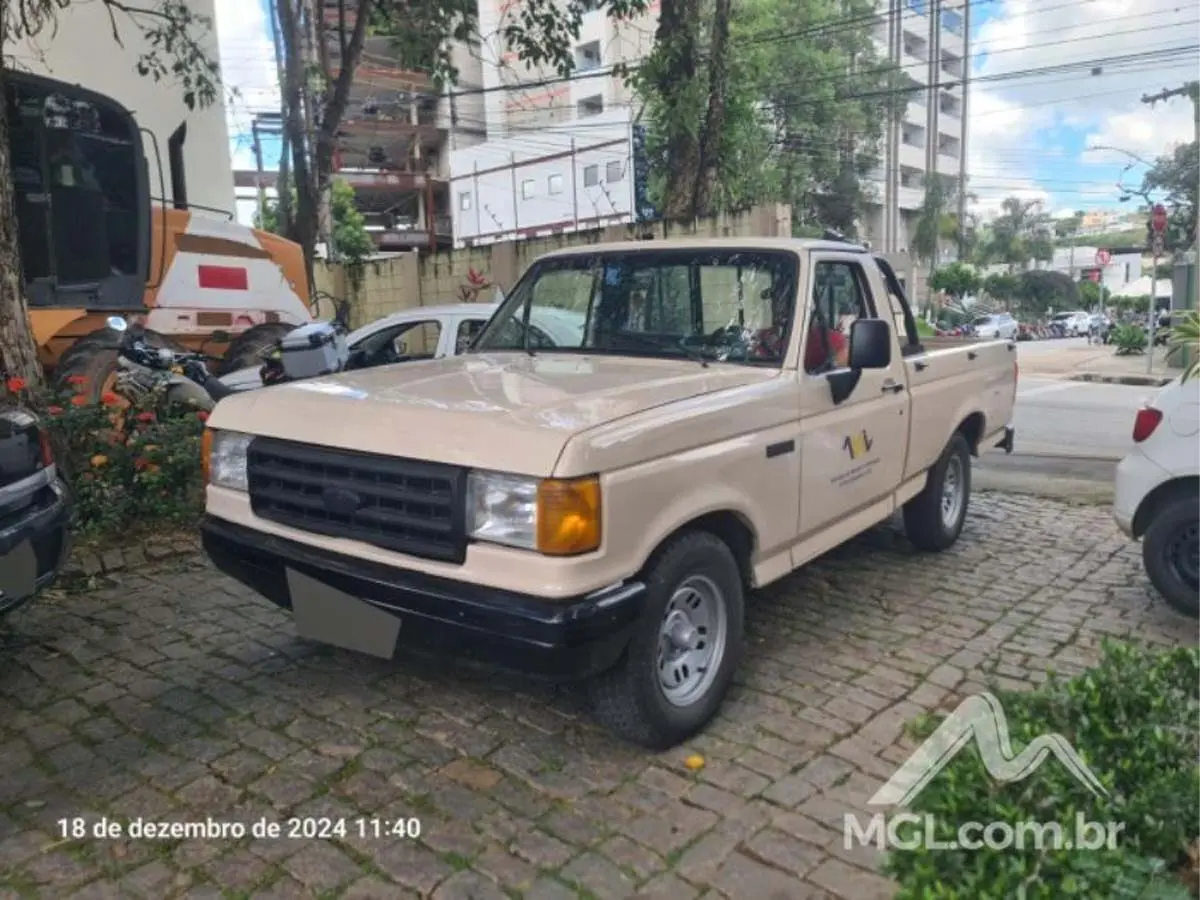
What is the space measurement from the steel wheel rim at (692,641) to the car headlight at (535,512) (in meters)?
0.58

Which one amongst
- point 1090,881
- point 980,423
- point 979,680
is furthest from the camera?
point 980,423

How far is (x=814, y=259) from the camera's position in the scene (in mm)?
4184

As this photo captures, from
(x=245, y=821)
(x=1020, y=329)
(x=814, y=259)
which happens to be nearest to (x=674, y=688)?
(x=245, y=821)

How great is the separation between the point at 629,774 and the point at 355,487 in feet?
4.42

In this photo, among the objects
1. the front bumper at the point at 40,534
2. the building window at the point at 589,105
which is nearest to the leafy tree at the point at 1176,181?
the building window at the point at 589,105

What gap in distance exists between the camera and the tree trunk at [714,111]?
10484 millimetres

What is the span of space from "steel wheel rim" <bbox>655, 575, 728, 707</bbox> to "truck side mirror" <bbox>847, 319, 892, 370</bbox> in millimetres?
1240

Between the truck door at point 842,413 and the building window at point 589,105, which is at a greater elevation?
the building window at point 589,105

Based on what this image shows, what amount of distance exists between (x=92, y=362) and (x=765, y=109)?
95.0 feet

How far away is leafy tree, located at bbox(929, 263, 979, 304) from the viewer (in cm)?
4691

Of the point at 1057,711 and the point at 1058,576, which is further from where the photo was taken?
the point at 1058,576

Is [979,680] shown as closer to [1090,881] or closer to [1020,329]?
[1090,881]

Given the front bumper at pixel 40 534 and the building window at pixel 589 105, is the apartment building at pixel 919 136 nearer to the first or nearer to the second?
the building window at pixel 589 105

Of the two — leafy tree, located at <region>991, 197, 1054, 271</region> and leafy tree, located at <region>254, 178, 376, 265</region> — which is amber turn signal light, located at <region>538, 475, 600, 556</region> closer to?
leafy tree, located at <region>254, 178, 376, 265</region>
